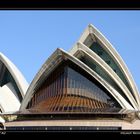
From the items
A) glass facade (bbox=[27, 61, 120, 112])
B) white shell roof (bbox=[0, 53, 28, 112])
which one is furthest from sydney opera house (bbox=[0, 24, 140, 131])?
white shell roof (bbox=[0, 53, 28, 112])

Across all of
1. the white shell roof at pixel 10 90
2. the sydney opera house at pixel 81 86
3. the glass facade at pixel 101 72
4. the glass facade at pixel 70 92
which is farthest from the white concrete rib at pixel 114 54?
the white shell roof at pixel 10 90

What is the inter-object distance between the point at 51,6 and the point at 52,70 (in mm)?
27910

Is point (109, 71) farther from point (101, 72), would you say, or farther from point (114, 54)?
point (114, 54)

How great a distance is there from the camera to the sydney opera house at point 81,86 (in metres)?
26.1

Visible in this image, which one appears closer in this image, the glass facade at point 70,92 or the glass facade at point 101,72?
the glass facade at point 70,92

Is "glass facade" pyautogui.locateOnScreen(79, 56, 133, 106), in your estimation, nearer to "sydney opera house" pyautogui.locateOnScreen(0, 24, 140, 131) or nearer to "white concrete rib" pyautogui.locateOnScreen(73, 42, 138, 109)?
"sydney opera house" pyautogui.locateOnScreen(0, 24, 140, 131)

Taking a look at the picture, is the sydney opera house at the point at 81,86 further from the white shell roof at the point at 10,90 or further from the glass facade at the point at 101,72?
the white shell roof at the point at 10,90

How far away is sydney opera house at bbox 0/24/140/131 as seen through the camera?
26.1 metres

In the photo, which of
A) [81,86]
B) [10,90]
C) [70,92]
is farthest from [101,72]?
[10,90]

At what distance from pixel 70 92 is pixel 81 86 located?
108cm

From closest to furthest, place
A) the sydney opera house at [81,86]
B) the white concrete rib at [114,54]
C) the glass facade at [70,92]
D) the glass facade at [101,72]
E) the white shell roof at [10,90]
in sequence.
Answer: the sydney opera house at [81,86]
the glass facade at [70,92]
the glass facade at [101,72]
the white concrete rib at [114,54]
the white shell roof at [10,90]

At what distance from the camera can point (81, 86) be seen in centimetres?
2884

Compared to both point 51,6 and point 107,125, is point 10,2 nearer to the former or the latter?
point 51,6

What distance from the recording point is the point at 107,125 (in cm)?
2462
